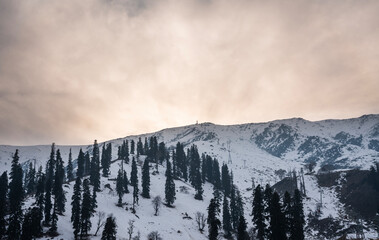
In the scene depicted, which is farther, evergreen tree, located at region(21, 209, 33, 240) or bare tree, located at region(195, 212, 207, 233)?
bare tree, located at region(195, 212, 207, 233)

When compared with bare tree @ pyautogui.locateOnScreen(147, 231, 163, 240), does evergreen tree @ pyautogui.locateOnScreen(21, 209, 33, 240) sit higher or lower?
higher

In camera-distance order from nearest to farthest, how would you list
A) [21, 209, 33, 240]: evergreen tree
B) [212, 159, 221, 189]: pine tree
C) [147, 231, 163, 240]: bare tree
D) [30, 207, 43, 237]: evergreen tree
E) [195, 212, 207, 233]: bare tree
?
1. [21, 209, 33, 240]: evergreen tree
2. [30, 207, 43, 237]: evergreen tree
3. [147, 231, 163, 240]: bare tree
4. [195, 212, 207, 233]: bare tree
5. [212, 159, 221, 189]: pine tree

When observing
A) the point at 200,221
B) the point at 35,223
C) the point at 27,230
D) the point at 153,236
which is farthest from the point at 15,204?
the point at 200,221

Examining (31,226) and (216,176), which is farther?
(216,176)

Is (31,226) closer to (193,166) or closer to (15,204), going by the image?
(15,204)

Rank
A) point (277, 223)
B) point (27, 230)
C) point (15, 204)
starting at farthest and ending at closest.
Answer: point (15, 204) → point (27, 230) → point (277, 223)

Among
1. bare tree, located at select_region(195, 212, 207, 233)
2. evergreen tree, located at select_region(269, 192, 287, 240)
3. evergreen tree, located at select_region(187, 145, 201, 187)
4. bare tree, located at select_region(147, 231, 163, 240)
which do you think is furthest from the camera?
evergreen tree, located at select_region(187, 145, 201, 187)

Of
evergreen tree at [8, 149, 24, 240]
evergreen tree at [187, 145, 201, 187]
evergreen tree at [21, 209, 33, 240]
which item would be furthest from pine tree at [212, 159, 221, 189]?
evergreen tree at [21, 209, 33, 240]

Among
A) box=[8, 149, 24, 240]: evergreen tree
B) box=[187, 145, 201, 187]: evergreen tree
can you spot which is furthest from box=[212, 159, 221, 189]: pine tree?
box=[8, 149, 24, 240]: evergreen tree

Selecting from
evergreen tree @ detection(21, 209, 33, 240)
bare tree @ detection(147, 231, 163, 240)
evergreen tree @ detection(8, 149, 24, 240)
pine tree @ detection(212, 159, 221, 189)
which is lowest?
bare tree @ detection(147, 231, 163, 240)

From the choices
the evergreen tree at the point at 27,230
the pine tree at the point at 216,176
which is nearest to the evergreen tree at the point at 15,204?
the evergreen tree at the point at 27,230

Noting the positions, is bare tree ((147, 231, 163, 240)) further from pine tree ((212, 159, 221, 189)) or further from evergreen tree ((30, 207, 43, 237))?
pine tree ((212, 159, 221, 189))

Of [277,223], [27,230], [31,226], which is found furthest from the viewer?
[31,226]

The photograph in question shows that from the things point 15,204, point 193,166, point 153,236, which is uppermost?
point 193,166
